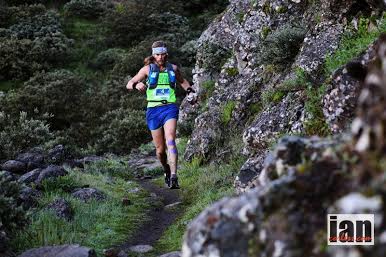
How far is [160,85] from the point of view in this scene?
8.91 m

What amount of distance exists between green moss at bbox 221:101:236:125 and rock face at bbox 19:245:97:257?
6.05 m

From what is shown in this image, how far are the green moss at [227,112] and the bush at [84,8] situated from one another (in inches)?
1333

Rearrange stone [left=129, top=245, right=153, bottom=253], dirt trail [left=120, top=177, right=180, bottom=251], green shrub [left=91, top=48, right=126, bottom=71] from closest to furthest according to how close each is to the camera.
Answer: stone [left=129, top=245, right=153, bottom=253]
dirt trail [left=120, top=177, right=180, bottom=251]
green shrub [left=91, top=48, right=126, bottom=71]

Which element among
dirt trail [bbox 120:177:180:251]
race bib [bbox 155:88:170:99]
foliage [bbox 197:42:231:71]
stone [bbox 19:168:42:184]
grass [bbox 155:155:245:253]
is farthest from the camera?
foliage [bbox 197:42:231:71]

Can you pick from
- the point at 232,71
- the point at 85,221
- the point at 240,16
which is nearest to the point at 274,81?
the point at 232,71

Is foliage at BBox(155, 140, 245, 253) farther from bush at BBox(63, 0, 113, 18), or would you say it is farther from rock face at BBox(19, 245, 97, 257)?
bush at BBox(63, 0, 113, 18)

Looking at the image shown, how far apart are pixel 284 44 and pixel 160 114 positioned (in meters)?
2.76

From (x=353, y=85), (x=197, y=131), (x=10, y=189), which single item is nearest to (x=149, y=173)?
(x=197, y=131)

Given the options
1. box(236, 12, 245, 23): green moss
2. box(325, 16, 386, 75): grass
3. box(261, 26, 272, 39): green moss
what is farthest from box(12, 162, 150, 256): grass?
box(236, 12, 245, 23): green moss

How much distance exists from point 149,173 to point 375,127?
36.6 feet

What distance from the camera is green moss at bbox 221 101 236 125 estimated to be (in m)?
10.5

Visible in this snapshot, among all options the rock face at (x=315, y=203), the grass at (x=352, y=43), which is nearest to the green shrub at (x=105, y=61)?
the grass at (x=352, y=43)

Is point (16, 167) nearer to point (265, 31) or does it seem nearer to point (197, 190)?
Answer: point (197, 190)

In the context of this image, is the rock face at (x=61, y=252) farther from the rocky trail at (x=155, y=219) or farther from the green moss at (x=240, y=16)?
the green moss at (x=240, y=16)
